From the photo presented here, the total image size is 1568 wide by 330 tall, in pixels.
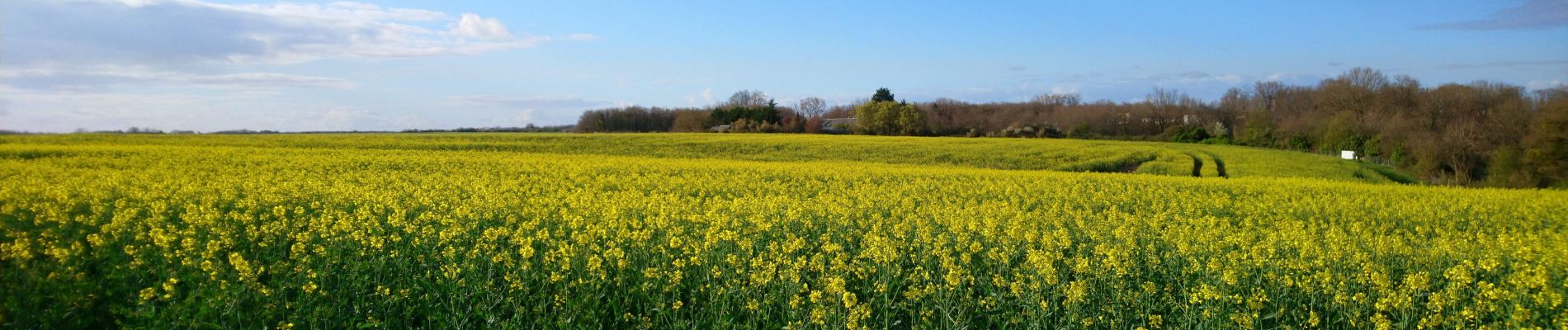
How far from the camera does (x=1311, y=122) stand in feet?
186

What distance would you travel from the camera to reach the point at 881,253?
6.52m

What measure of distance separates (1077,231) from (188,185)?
12766 mm

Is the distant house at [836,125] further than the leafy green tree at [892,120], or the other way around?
the distant house at [836,125]

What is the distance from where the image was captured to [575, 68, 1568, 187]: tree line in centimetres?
3700

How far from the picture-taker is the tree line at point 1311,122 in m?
37.0

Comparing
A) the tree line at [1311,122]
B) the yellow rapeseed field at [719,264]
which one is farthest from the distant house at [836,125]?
the yellow rapeseed field at [719,264]

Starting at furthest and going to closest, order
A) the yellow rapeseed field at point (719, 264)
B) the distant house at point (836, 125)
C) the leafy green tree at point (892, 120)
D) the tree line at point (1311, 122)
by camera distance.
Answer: the distant house at point (836, 125)
the leafy green tree at point (892, 120)
the tree line at point (1311, 122)
the yellow rapeseed field at point (719, 264)

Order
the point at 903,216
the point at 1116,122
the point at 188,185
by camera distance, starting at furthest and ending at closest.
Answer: the point at 1116,122, the point at 188,185, the point at 903,216

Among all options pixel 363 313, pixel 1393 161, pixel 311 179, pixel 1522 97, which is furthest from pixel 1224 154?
pixel 363 313

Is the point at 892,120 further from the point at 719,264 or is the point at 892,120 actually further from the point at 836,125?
the point at 719,264

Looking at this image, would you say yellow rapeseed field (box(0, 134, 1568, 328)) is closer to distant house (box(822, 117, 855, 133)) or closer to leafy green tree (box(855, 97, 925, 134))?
leafy green tree (box(855, 97, 925, 134))

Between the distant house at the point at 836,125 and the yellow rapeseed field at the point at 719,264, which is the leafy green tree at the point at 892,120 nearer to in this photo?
the distant house at the point at 836,125

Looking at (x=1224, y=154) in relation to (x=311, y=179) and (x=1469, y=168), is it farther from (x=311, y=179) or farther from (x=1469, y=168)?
(x=311, y=179)

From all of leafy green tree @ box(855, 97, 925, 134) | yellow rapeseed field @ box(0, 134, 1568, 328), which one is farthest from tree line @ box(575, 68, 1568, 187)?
yellow rapeseed field @ box(0, 134, 1568, 328)
